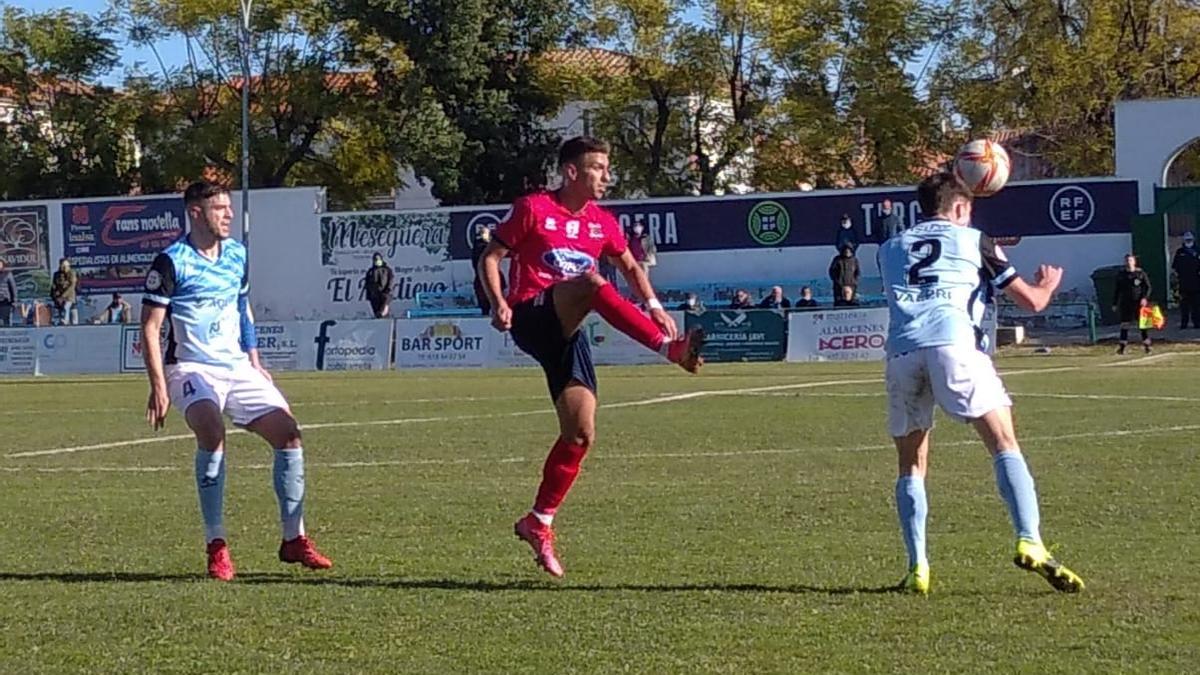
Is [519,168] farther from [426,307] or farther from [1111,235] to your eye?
[1111,235]

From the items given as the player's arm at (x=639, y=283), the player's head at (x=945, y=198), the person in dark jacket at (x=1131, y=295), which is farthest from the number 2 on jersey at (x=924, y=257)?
the person in dark jacket at (x=1131, y=295)

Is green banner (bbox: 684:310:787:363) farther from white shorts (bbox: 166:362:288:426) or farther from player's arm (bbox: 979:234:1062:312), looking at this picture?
player's arm (bbox: 979:234:1062:312)

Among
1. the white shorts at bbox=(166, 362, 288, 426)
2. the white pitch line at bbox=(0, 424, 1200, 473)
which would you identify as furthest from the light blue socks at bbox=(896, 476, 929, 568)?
the white pitch line at bbox=(0, 424, 1200, 473)

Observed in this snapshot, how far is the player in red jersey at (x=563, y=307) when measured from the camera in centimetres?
829

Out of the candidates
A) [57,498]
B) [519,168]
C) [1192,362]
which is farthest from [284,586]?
[519,168]

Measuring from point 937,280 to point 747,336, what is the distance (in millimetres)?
25203

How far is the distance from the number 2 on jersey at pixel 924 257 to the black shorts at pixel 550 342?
5.39ft

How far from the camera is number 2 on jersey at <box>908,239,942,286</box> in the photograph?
7.58m

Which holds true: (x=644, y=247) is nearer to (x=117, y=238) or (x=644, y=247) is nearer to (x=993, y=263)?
(x=117, y=238)

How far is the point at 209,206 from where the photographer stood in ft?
28.2

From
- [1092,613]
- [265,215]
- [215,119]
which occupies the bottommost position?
[1092,613]

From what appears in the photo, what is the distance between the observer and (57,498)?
475 inches

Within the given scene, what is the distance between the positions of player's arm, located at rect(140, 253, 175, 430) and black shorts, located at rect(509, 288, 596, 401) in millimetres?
1643

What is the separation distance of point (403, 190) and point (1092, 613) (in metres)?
59.9
